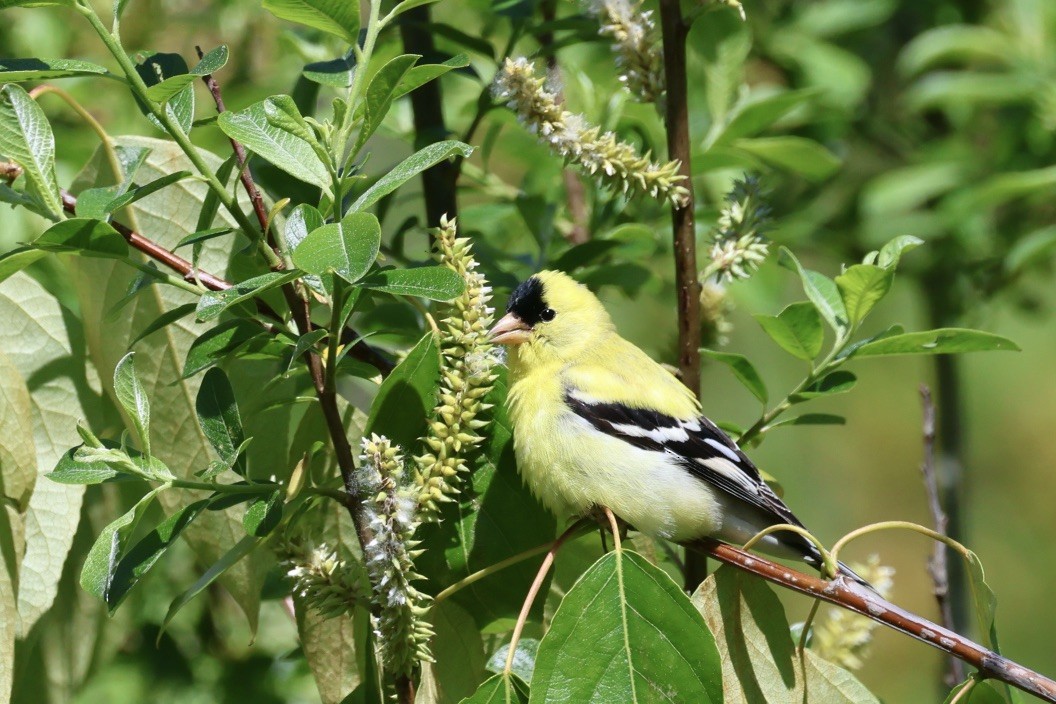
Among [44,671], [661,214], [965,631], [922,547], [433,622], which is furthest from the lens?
[922,547]

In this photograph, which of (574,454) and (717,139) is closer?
(574,454)

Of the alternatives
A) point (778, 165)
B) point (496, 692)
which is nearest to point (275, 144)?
point (496, 692)

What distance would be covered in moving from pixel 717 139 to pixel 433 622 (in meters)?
1.34

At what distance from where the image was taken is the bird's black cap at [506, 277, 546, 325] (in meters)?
2.11

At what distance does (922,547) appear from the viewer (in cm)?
702

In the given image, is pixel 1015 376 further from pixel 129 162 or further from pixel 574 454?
pixel 129 162

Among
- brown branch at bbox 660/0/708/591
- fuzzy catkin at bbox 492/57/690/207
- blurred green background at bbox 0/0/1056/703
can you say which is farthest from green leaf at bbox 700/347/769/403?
blurred green background at bbox 0/0/1056/703

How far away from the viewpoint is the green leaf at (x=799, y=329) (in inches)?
63.9

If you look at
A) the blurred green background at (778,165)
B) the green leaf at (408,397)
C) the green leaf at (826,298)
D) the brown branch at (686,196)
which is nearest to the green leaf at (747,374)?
the brown branch at (686,196)

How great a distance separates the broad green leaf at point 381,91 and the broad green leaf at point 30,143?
47cm

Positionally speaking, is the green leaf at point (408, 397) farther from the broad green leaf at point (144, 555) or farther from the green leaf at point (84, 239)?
the green leaf at point (84, 239)

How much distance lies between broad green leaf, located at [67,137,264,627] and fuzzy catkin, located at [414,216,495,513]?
422mm

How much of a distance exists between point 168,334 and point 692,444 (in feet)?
3.55

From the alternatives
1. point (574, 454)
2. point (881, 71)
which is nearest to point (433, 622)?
point (574, 454)
